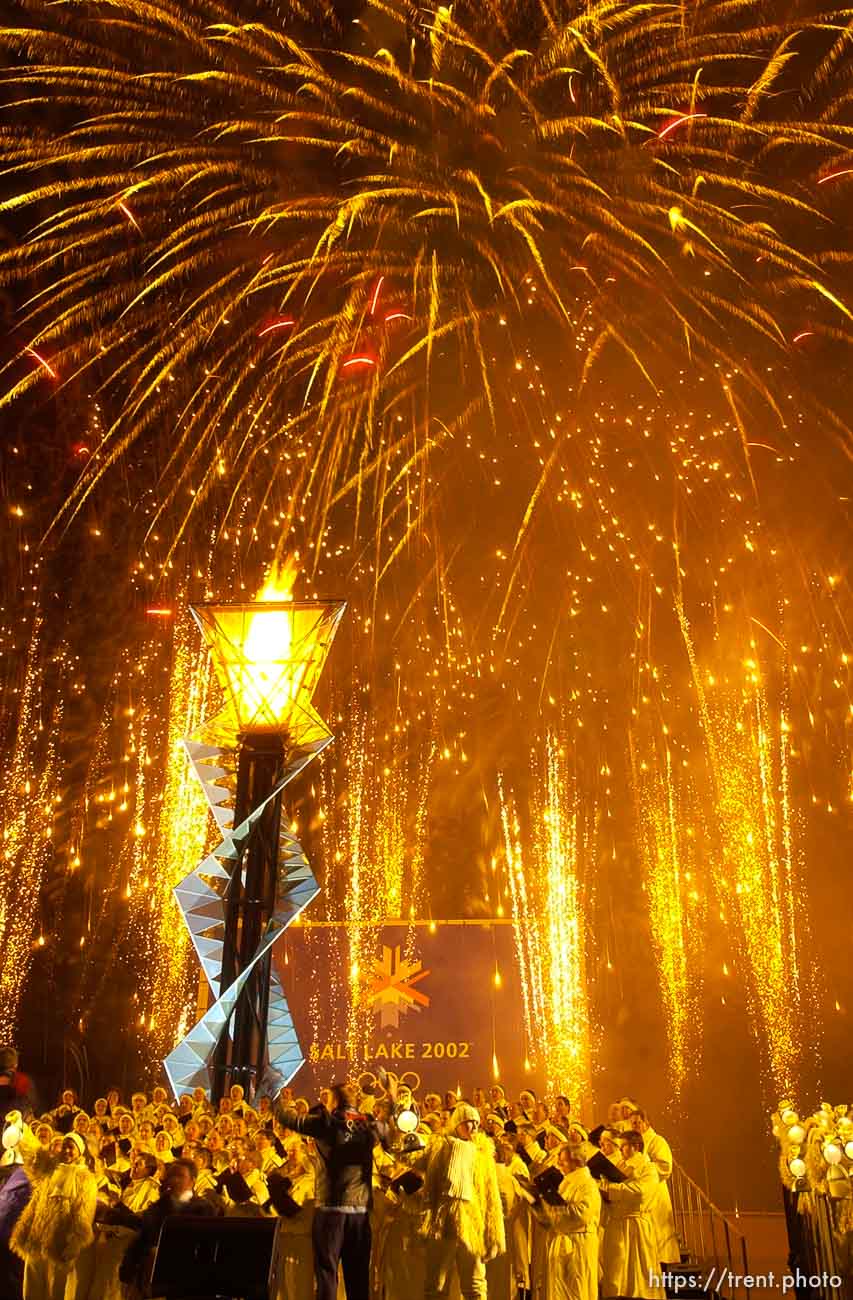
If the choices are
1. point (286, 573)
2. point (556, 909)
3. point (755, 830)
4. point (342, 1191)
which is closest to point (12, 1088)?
point (342, 1191)

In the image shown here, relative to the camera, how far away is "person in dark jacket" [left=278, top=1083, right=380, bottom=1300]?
758 cm

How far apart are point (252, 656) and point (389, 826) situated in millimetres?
15932

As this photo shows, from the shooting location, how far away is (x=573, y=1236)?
9.61 m

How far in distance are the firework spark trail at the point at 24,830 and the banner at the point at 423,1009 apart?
907 centimetres

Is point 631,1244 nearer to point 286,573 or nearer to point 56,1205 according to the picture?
point 56,1205

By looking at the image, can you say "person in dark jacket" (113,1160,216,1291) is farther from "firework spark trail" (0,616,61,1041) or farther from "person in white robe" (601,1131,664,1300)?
"firework spark trail" (0,616,61,1041)

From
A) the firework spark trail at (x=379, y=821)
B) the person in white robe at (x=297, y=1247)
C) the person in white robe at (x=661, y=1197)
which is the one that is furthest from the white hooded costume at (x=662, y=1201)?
the firework spark trail at (x=379, y=821)

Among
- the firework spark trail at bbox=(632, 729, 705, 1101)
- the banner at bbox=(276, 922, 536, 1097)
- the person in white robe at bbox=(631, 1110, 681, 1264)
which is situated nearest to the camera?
the person in white robe at bbox=(631, 1110, 681, 1264)

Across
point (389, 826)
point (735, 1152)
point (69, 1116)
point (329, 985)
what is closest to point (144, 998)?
point (389, 826)

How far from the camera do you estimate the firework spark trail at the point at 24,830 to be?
82.0ft

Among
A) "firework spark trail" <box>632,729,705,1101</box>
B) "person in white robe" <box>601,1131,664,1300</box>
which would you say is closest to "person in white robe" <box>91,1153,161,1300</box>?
"person in white robe" <box>601,1131,664,1300</box>

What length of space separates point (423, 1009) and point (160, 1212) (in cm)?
1148

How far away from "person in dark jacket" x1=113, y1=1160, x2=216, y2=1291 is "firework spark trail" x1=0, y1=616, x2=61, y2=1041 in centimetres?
1866

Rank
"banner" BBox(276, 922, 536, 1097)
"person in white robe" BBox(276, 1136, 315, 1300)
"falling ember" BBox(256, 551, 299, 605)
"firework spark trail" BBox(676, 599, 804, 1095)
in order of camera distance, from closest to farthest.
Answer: "person in white robe" BBox(276, 1136, 315, 1300)
"falling ember" BBox(256, 551, 299, 605)
"banner" BBox(276, 922, 536, 1097)
"firework spark trail" BBox(676, 599, 804, 1095)
